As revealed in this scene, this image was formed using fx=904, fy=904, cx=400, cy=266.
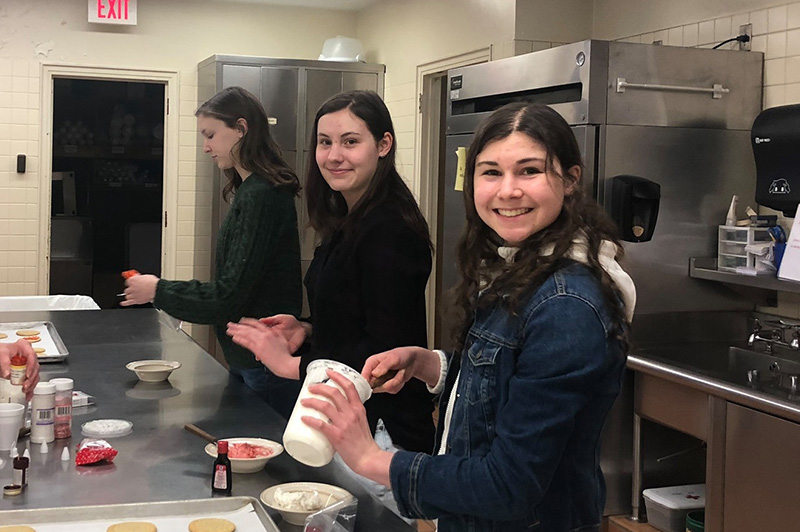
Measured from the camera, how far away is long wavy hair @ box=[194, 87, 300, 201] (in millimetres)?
2709

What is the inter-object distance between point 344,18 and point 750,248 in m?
4.35

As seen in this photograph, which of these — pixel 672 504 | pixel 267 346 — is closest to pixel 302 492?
pixel 267 346

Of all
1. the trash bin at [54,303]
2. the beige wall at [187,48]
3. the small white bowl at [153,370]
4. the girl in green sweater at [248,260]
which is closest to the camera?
the small white bowl at [153,370]

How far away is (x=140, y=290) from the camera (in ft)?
8.25

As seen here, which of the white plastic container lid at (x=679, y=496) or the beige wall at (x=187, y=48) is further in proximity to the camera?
the beige wall at (x=187, y=48)

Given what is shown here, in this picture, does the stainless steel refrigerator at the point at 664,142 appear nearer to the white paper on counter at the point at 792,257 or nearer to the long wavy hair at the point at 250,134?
the white paper on counter at the point at 792,257

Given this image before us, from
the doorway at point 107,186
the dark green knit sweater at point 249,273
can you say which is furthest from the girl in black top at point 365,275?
the doorway at point 107,186

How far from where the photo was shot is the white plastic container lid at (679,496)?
3024 millimetres

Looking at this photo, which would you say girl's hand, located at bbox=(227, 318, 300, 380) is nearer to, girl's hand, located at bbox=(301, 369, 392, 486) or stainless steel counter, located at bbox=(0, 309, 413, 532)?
stainless steel counter, located at bbox=(0, 309, 413, 532)

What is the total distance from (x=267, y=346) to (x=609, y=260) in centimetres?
98

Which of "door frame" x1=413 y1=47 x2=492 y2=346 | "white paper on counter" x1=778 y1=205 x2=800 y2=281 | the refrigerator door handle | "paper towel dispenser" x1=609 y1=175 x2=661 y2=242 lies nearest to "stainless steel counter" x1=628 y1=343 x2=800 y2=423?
"white paper on counter" x1=778 y1=205 x2=800 y2=281

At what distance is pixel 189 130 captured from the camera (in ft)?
21.1

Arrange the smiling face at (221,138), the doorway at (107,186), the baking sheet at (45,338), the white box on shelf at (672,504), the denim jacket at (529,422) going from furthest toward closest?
the doorway at (107,186), the white box on shelf at (672,504), the smiling face at (221,138), the baking sheet at (45,338), the denim jacket at (529,422)

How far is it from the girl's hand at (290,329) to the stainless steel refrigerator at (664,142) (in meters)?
1.04
